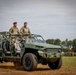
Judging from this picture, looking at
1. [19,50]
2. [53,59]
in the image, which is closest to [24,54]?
[19,50]

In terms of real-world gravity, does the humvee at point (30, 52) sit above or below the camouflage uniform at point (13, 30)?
below

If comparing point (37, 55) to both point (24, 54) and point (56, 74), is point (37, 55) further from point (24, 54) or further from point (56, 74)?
point (56, 74)

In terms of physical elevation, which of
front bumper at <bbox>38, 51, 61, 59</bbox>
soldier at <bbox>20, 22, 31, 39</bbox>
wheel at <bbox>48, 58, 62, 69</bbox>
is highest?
soldier at <bbox>20, 22, 31, 39</bbox>

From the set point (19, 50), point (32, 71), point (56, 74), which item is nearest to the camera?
point (56, 74)

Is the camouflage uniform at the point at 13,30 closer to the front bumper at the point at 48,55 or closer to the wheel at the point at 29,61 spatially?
the wheel at the point at 29,61

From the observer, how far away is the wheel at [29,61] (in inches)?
595

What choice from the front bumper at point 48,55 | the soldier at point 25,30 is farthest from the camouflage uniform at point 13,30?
the front bumper at point 48,55

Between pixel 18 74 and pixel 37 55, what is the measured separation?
2.40m

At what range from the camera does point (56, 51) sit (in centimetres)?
1595

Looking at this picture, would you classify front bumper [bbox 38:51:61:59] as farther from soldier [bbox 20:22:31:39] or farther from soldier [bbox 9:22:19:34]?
soldier [bbox 9:22:19:34]

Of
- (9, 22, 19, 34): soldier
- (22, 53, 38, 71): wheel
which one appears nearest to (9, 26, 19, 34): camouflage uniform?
(9, 22, 19, 34): soldier

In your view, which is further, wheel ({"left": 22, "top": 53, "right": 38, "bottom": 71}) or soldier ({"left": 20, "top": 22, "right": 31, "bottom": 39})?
soldier ({"left": 20, "top": 22, "right": 31, "bottom": 39})

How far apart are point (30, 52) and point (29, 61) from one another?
0.64m

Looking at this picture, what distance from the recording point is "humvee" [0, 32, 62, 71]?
50.1 feet
